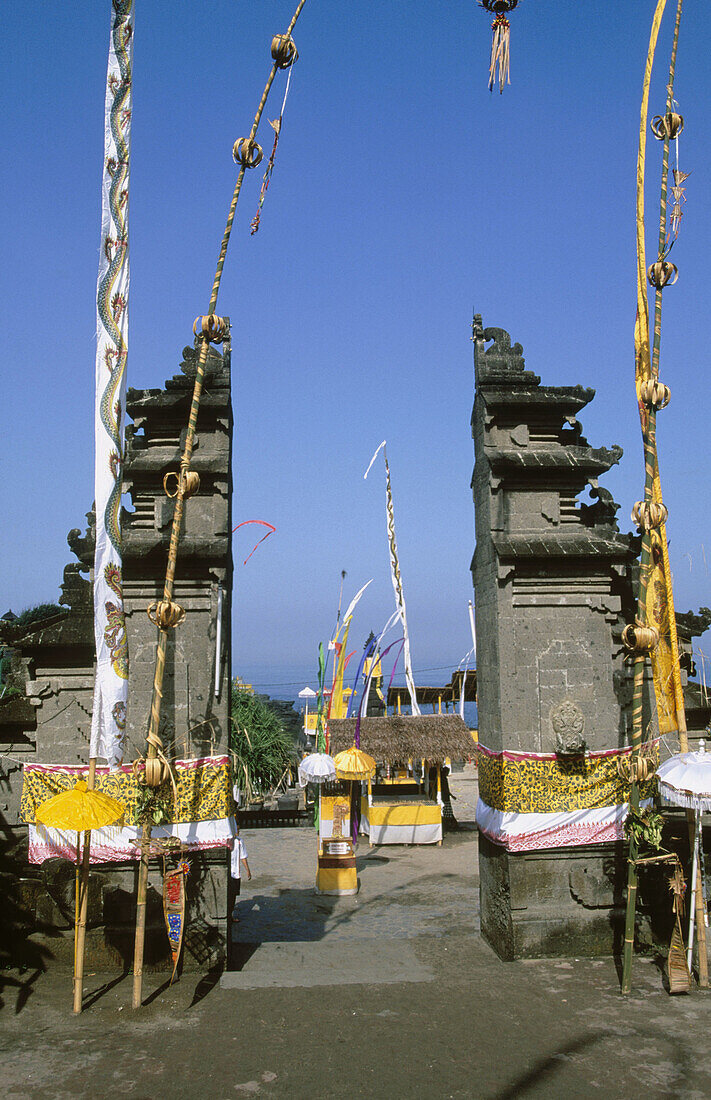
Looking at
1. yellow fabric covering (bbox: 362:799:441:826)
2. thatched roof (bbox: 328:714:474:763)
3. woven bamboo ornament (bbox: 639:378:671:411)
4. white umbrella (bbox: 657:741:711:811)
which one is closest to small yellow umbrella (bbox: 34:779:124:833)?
white umbrella (bbox: 657:741:711:811)

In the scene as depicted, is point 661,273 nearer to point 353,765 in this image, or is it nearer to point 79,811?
point 79,811

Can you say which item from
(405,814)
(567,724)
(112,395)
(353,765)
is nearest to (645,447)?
(567,724)

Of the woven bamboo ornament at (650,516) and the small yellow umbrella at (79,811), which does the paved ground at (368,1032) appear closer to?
the small yellow umbrella at (79,811)

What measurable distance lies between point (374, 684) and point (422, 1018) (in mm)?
19555

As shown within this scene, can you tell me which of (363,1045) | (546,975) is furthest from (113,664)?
(546,975)

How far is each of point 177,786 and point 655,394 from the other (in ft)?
21.5

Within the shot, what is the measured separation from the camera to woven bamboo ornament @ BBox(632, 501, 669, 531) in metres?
→ 8.76

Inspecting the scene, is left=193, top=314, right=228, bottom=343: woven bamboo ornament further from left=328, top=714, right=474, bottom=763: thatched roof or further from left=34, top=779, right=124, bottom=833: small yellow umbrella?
left=328, top=714, right=474, bottom=763: thatched roof

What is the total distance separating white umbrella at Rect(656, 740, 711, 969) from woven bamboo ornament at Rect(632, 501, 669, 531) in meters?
2.22

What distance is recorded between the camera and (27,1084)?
6594 millimetres

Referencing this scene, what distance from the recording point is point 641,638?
27.9ft

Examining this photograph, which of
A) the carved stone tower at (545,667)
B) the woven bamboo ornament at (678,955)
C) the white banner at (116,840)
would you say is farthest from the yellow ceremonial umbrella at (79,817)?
the woven bamboo ornament at (678,955)

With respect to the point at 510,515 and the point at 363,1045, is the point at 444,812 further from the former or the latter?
the point at 363,1045

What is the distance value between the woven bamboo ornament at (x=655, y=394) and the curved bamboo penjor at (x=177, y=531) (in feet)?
14.8
